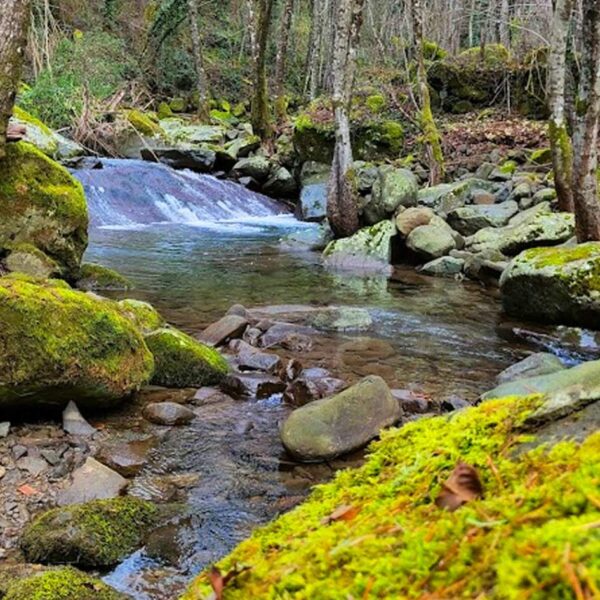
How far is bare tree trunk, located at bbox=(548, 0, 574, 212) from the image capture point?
10.2m

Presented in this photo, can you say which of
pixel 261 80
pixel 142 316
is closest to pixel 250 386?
pixel 142 316

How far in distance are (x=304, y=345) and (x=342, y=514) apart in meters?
6.01

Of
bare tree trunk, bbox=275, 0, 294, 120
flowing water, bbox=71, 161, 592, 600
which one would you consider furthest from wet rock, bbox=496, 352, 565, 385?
bare tree trunk, bbox=275, 0, 294, 120

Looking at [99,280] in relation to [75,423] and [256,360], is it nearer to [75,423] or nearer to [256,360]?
[256,360]

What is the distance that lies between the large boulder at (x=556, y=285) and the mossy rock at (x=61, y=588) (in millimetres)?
6450

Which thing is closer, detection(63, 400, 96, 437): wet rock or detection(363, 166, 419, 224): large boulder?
detection(63, 400, 96, 437): wet rock

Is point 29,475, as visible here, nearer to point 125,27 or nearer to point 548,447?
point 548,447

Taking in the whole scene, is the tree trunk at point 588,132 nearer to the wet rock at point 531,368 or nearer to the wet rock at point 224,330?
the wet rock at point 531,368

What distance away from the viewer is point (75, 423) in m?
4.50

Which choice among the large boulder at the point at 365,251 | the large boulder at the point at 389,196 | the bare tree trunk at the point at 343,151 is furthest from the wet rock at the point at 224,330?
the large boulder at the point at 389,196

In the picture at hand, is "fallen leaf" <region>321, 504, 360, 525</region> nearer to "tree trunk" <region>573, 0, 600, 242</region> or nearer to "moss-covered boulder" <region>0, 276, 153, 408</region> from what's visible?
"moss-covered boulder" <region>0, 276, 153, 408</region>

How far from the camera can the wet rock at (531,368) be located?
580cm

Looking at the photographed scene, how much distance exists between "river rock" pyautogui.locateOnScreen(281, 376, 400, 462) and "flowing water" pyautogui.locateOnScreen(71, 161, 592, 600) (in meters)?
0.12

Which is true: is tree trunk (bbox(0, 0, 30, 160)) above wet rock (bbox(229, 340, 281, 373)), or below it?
above
